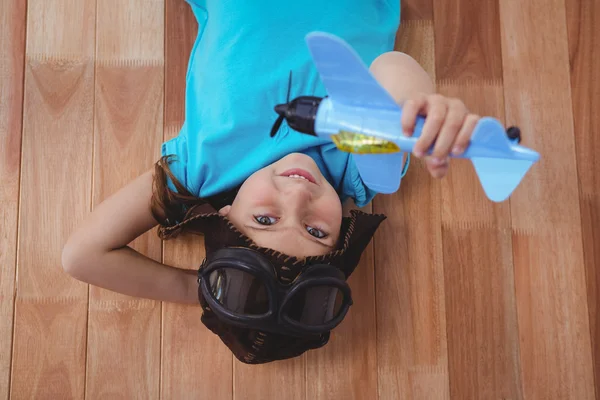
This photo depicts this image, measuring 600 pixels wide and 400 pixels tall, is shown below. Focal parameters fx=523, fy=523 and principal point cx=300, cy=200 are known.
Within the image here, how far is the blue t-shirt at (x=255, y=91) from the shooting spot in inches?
36.9

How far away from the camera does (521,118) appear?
3.62 feet

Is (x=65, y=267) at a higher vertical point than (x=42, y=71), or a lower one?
lower

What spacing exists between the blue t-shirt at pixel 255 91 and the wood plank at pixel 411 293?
132 millimetres

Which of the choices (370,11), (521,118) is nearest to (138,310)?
(370,11)

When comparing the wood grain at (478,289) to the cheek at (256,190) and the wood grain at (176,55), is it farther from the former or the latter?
the wood grain at (176,55)

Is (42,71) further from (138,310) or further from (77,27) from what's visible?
(138,310)

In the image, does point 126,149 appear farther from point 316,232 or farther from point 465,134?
point 465,134

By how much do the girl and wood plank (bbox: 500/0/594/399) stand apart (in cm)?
31

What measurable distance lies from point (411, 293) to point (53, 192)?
0.75 meters

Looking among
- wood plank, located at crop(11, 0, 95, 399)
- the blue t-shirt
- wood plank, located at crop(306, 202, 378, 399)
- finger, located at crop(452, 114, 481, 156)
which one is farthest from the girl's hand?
wood plank, located at crop(11, 0, 95, 399)

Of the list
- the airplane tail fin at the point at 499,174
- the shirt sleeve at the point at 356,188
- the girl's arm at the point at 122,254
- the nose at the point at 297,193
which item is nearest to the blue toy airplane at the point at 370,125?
the airplane tail fin at the point at 499,174

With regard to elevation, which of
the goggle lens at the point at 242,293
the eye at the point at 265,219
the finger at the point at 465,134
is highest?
the finger at the point at 465,134

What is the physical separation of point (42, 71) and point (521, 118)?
100cm

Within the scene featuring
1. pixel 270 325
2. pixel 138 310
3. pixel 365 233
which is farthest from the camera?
pixel 138 310
